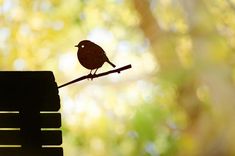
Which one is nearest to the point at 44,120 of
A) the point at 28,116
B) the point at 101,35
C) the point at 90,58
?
the point at 28,116

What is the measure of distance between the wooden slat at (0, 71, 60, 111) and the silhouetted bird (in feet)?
0.83

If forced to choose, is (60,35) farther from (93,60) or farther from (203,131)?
(93,60)

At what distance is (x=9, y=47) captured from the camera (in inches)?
86.6

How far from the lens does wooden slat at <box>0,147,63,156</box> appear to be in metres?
0.96

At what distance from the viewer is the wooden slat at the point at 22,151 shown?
0.96 meters

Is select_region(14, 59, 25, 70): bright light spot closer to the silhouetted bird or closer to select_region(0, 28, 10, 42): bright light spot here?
select_region(0, 28, 10, 42): bright light spot

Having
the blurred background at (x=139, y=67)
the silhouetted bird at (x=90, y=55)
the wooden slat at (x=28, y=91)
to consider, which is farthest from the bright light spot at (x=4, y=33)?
the wooden slat at (x=28, y=91)

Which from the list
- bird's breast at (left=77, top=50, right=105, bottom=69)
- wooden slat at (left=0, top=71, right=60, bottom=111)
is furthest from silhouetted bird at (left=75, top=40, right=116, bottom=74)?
wooden slat at (left=0, top=71, right=60, bottom=111)

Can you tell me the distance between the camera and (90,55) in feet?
4.05

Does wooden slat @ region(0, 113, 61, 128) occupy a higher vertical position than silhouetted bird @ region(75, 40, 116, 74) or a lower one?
lower

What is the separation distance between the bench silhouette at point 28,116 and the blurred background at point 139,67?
1177 mm

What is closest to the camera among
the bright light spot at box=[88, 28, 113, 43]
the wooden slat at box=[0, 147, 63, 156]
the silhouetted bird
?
the wooden slat at box=[0, 147, 63, 156]

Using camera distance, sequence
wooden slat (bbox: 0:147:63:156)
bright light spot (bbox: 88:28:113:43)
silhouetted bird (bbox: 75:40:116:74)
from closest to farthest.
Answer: wooden slat (bbox: 0:147:63:156)
silhouetted bird (bbox: 75:40:116:74)
bright light spot (bbox: 88:28:113:43)

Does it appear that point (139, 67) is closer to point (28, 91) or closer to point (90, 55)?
point (90, 55)
